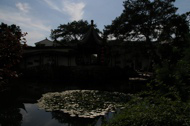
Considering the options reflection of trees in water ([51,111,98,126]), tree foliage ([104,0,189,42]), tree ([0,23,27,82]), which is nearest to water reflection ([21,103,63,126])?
reflection of trees in water ([51,111,98,126])

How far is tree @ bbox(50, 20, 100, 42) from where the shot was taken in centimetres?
3283

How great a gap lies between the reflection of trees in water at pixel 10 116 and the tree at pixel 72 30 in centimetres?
2885

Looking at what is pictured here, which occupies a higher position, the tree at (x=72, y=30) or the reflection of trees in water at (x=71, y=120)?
the tree at (x=72, y=30)

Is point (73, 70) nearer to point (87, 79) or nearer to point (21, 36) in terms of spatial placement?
point (87, 79)

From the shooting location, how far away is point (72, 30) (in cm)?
3322

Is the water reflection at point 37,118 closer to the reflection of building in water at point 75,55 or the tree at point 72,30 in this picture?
the reflection of building in water at point 75,55

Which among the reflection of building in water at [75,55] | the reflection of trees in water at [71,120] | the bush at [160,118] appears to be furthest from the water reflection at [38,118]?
the reflection of building in water at [75,55]

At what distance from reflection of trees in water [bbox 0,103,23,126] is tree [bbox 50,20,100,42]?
28.8 m

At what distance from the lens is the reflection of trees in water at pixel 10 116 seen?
143 inches

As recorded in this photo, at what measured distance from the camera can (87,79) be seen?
13969 mm

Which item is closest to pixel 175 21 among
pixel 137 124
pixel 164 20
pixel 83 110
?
pixel 164 20

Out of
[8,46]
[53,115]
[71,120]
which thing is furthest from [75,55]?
[8,46]

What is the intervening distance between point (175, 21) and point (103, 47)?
29.0 feet

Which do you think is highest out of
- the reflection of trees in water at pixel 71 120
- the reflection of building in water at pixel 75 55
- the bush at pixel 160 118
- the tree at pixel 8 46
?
the reflection of building in water at pixel 75 55
